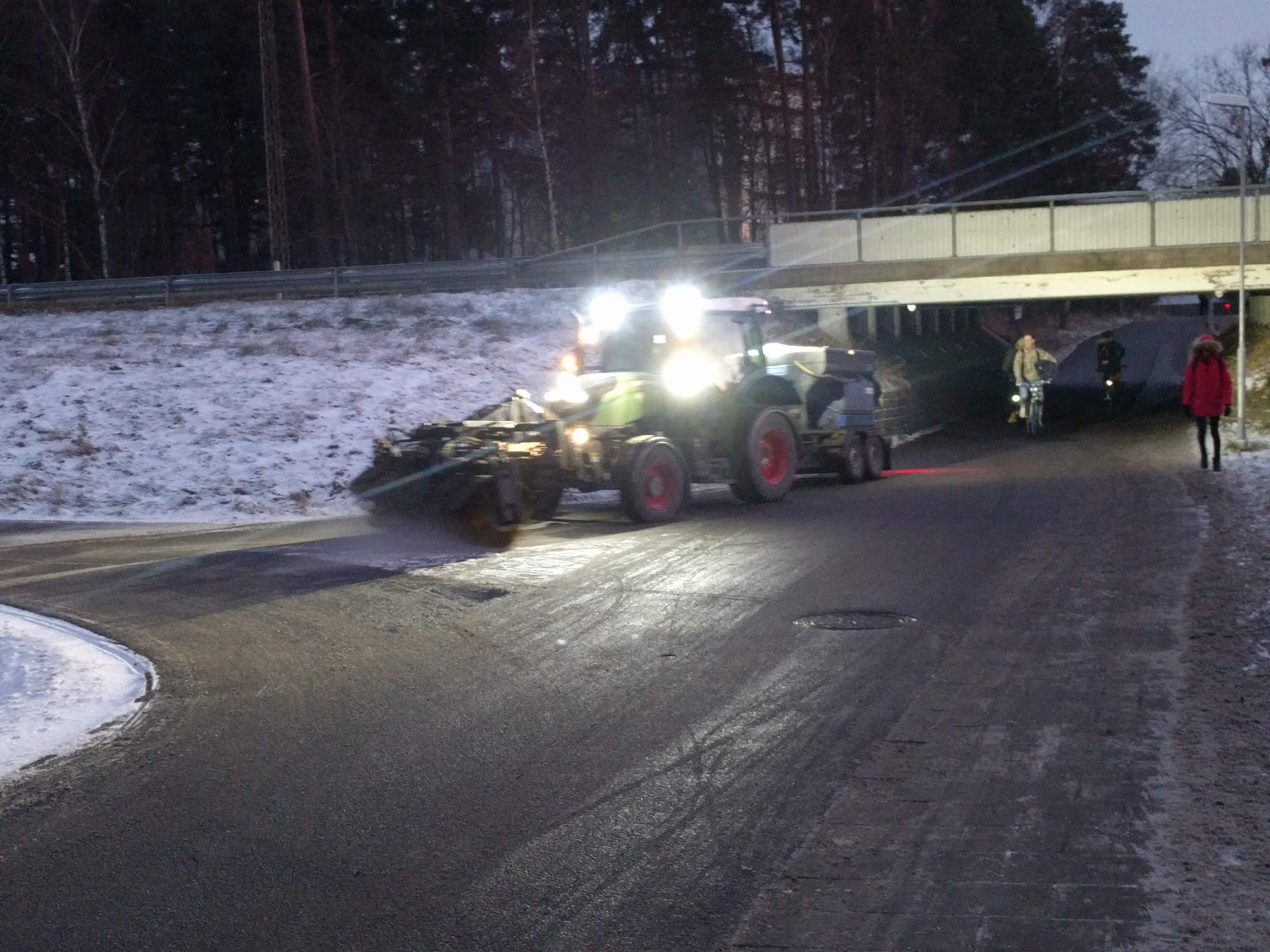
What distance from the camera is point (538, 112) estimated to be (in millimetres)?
46594

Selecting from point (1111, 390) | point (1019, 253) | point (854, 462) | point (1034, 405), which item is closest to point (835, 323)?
point (1019, 253)

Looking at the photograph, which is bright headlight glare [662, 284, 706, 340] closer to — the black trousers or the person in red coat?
the person in red coat

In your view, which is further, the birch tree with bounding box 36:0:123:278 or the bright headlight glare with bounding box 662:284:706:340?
the birch tree with bounding box 36:0:123:278

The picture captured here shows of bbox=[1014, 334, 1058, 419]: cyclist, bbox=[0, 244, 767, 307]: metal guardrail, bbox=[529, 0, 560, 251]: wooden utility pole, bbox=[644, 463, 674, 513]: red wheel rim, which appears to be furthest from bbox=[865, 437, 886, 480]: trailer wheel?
bbox=[529, 0, 560, 251]: wooden utility pole

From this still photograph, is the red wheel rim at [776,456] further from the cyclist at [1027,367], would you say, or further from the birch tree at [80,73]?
the birch tree at [80,73]

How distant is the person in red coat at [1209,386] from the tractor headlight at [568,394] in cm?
823

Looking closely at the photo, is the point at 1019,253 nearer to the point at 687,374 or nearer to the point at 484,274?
the point at 484,274

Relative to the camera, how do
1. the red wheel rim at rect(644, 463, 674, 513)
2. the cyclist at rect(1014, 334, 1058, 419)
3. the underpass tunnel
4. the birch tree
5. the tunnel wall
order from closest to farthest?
the red wheel rim at rect(644, 463, 674, 513)
the cyclist at rect(1014, 334, 1058, 419)
the tunnel wall
the underpass tunnel
the birch tree

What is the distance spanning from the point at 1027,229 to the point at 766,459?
16.4 metres

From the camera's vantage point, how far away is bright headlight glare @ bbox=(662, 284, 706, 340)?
16859 mm

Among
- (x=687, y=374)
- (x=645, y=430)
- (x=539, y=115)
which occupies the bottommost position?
(x=645, y=430)

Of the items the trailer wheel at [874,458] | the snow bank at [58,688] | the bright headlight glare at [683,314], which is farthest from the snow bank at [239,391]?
the snow bank at [58,688]

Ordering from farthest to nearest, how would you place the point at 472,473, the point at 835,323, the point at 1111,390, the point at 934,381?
the point at 934,381 → the point at 835,323 → the point at 1111,390 → the point at 472,473

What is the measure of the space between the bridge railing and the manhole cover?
22173 mm
